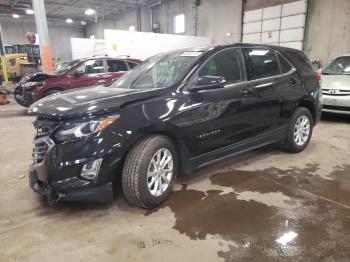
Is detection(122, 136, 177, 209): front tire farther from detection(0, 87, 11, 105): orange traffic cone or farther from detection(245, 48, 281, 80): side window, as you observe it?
detection(0, 87, 11, 105): orange traffic cone

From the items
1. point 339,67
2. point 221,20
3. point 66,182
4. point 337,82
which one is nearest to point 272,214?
point 66,182

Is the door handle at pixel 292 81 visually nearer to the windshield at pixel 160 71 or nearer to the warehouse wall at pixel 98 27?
the windshield at pixel 160 71

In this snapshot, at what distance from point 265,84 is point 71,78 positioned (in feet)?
18.8

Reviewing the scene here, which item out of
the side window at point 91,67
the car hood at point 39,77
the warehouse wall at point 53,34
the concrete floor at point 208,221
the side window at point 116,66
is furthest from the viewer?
the warehouse wall at point 53,34

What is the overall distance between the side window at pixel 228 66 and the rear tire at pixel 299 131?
1159 millimetres

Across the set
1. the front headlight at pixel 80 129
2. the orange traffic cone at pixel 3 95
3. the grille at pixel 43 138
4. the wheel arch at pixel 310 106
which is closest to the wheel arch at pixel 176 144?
the front headlight at pixel 80 129

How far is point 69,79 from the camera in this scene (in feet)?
24.6

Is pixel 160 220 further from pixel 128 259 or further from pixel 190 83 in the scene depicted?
A: pixel 190 83

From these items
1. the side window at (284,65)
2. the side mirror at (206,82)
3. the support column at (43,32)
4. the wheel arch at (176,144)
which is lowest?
the wheel arch at (176,144)

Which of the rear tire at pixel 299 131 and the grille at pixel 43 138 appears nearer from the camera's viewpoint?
the grille at pixel 43 138

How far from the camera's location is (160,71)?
10.3 ft

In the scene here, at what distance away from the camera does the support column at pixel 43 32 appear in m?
8.41

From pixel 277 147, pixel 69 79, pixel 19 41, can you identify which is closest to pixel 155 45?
pixel 69 79

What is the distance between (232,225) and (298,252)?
52 cm
